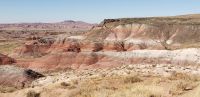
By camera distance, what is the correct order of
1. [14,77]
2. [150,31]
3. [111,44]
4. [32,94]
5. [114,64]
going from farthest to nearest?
[150,31]
[111,44]
[114,64]
[14,77]
[32,94]

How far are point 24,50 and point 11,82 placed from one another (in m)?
60.3

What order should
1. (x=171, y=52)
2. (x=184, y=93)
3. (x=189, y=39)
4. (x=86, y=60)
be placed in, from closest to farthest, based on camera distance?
(x=184, y=93) < (x=171, y=52) < (x=86, y=60) < (x=189, y=39)

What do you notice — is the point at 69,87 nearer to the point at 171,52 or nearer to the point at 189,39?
the point at 171,52

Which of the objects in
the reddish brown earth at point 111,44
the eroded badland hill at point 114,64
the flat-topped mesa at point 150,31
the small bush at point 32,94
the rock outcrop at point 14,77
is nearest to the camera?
the eroded badland hill at point 114,64

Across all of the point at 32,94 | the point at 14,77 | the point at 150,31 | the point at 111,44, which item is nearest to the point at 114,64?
the point at 111,44

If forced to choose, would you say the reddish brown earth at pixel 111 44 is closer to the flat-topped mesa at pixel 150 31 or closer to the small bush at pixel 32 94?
the flat-topped mesa at pixel 150 31

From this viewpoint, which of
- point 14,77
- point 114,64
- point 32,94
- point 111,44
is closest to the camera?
point 32,94

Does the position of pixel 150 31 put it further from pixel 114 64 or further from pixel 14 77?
pixel 14 77

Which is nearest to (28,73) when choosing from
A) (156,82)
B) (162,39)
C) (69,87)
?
(69,87)

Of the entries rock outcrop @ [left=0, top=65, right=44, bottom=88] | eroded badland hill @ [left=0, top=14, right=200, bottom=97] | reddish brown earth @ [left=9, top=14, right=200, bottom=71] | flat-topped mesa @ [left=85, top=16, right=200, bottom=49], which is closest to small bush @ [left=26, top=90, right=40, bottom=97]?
eroded badland hill @ [left=0, top=14, right=200, bottom=97]

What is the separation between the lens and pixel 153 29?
3996 inches

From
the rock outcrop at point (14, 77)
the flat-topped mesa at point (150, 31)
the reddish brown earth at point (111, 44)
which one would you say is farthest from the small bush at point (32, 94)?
the flat-topped mesa at point (150, 31)

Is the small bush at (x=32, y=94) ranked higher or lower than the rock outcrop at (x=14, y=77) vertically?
higher

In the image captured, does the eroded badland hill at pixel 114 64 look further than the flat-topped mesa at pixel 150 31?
No
